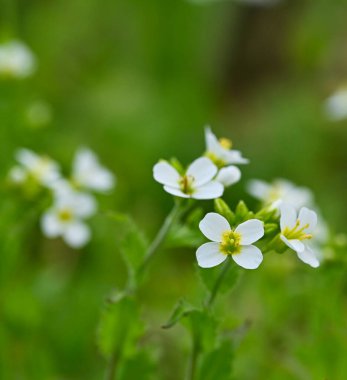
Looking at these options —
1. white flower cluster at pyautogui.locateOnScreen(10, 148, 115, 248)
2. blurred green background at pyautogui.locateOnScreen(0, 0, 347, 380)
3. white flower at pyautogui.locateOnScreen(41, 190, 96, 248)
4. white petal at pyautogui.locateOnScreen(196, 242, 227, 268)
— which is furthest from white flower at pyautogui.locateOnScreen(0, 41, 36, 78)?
white petal at pyautogui.locateOnScreen(196, 242, 227, 268)

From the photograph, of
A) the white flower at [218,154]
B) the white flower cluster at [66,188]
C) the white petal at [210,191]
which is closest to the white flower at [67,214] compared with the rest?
the white flower cluster at [66,188]

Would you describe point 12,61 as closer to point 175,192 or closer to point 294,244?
point 175,192

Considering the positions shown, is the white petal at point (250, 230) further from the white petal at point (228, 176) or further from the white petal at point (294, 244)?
the white petal at point (228, 176)

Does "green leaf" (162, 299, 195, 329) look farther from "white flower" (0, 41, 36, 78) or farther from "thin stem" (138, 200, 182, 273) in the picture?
"white flower" (0, 41, 36, 78)

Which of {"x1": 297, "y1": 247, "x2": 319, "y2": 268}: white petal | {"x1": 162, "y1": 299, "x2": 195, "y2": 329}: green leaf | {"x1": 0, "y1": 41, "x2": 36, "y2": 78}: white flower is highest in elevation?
{"x1": 297, "y1": 247, "x2": 319, "y2": 268}: white petal

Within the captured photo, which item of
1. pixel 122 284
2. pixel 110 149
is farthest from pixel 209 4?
pixel 122 284

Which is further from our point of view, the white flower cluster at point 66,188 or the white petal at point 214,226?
the white flower cluster at point 66,188
